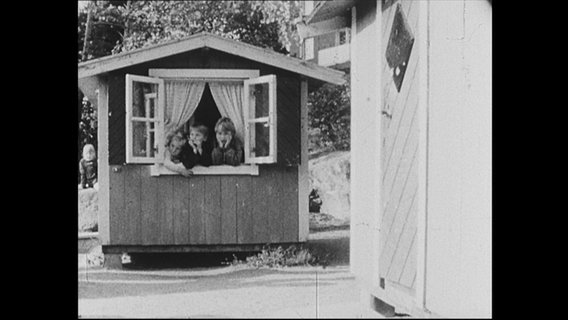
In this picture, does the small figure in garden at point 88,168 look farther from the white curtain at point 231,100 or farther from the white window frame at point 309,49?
the white window frame at point 309,49

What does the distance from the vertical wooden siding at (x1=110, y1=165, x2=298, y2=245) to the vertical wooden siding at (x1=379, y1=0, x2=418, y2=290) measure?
0.79 feet

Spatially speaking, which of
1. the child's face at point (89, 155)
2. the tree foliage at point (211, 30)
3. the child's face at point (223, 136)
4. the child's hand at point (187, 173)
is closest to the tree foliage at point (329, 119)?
the tree foliage at point (211, 30)

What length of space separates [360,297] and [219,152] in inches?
20.1

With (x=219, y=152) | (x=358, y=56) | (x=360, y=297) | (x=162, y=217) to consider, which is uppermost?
(x=358, y=56)

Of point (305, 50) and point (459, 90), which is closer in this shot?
point (459, 90)

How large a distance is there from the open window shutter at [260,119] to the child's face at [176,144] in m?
0.16

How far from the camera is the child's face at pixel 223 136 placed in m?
2.38

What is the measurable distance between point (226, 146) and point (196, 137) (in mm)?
79

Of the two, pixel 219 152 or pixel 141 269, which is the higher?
pixel 219 152

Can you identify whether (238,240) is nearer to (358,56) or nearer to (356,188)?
(356,188)

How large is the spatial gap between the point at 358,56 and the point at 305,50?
14cm

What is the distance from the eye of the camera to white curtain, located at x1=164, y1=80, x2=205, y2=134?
2.39 m
